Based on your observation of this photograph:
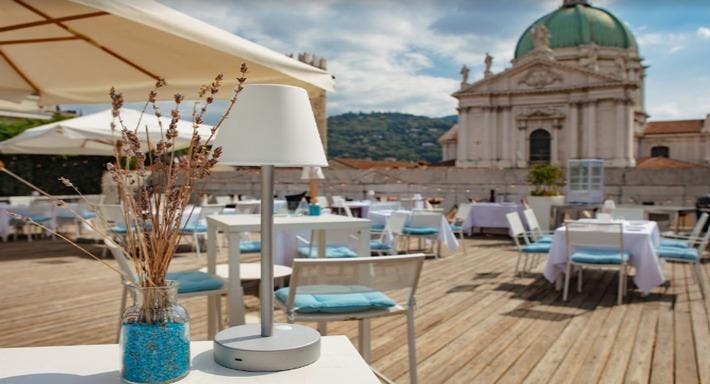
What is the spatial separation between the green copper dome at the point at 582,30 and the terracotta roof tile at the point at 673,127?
6.44 meters

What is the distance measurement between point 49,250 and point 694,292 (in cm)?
887

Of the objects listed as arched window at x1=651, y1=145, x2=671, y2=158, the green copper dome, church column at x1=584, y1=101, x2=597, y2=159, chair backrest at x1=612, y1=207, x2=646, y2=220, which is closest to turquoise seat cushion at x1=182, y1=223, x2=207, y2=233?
chair backrest at x1=612, y1=207, x2=646, y2=220

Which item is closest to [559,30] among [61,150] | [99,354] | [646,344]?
[61,150]

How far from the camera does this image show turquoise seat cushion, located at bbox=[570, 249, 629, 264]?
209 inches

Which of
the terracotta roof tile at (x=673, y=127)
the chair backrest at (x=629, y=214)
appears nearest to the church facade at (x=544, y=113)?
the terracotta roof tile at (x=673, y=127)

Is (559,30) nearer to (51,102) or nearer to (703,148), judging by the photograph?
(703,148)

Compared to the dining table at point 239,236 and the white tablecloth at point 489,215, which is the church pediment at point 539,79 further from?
the dining table at point 239,236

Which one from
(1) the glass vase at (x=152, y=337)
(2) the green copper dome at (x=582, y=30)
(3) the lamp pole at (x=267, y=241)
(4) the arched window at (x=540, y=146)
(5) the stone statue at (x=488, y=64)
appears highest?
(2) the green copper dome at (x=582, y=30)

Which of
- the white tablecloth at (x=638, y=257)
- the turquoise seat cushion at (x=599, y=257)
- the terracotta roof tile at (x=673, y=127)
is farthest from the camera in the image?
the terracotta roof tile at (x=673, y=127)

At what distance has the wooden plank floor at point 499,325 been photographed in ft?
11.4

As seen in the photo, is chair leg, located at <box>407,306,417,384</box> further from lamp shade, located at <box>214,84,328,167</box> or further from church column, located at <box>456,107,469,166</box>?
church column, located at <box>456,107,469,166</box>

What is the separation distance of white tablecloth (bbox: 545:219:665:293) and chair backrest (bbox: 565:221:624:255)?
13cm

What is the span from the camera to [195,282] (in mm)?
3480

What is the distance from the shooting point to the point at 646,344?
402 centimetres
